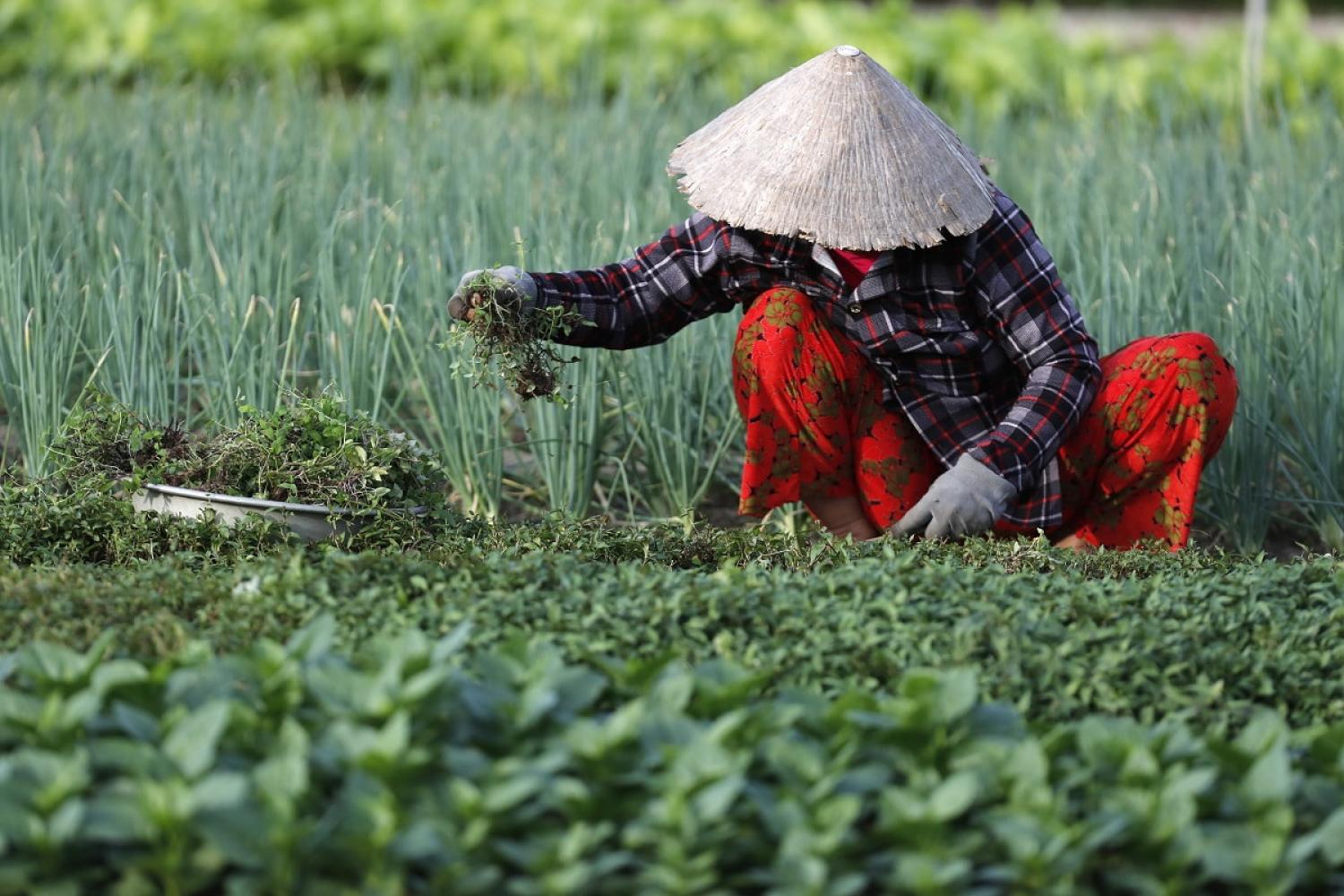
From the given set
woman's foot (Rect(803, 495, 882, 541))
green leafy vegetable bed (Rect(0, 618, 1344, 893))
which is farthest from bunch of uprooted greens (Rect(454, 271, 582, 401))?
green leafy vegetable bed (Rect(0, 618, 1344, 893))

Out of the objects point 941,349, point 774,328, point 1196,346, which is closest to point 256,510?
point 774,328

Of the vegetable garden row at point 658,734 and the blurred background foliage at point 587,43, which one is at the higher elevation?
the blurred background foliage at point 587,43

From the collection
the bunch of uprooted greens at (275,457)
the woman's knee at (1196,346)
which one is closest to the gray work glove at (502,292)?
the bunch of uprooted greens at (275,457)

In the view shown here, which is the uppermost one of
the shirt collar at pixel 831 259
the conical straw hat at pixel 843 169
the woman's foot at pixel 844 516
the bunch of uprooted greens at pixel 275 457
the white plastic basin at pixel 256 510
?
the conical straw hat at pixel 843 169

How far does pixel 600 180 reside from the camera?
3266 mm

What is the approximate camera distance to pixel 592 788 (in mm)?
1358

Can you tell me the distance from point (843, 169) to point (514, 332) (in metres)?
0.53

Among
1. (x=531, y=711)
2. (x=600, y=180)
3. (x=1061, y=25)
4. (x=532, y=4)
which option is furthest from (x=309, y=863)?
(x=1061, y=25)

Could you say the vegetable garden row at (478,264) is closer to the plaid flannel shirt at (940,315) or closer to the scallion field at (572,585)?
the scallion field at (572,585)

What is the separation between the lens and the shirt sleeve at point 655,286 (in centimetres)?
230

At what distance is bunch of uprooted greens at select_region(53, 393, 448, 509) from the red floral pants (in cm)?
52

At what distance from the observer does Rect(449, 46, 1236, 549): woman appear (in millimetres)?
2168

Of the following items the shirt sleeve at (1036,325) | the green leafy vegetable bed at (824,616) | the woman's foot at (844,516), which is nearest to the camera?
the green leafy vegetable bed at (824,616)

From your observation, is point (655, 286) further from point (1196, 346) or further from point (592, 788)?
point (592, 788)
